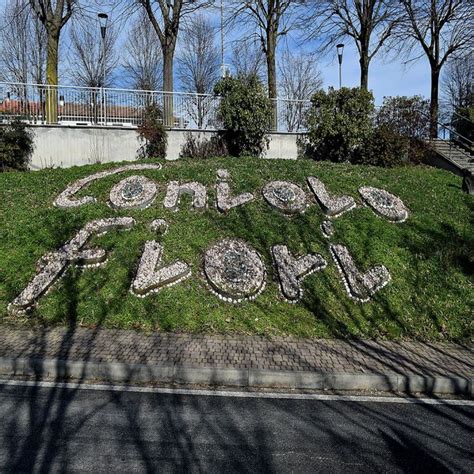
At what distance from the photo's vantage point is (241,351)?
609 centimetres

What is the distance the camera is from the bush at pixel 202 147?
52.0 ft

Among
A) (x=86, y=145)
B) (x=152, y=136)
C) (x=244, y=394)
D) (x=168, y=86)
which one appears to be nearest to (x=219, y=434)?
(x=244, y=394)

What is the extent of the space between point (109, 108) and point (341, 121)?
8.26m

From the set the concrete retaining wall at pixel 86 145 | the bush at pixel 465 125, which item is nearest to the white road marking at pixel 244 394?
the concrete retaining wall at pixel 86 145

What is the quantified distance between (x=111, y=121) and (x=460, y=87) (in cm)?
4172

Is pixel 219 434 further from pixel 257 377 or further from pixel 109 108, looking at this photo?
pixel 109 108

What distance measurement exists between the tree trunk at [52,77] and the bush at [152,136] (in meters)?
3.10

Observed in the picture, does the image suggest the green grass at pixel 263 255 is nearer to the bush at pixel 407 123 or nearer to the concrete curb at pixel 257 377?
the concrete curb at pixel 257 377

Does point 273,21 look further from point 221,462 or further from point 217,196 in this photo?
point 221,462

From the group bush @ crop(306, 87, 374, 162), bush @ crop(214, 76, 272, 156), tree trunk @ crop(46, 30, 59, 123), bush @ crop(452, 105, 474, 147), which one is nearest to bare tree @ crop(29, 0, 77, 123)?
tree trunk @ crop(46, 30, 59, 123)

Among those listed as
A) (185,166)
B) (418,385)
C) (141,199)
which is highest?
(185,166)

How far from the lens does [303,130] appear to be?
1734 centimetres

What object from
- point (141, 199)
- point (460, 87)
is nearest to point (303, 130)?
point (141, 199)

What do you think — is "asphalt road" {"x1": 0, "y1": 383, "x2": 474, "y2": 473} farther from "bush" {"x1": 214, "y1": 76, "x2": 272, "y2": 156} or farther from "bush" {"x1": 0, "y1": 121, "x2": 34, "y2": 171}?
"bush" {"x1": 214, "y1": 76, "x2": 272, "y2": 156}
